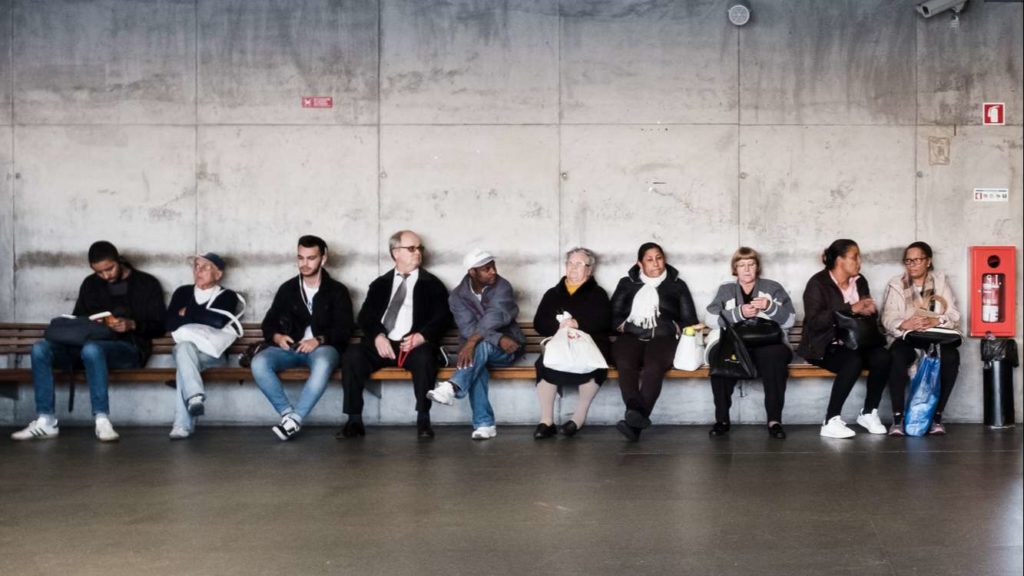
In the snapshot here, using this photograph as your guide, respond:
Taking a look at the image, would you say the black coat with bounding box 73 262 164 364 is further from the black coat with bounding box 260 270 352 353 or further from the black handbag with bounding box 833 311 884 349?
the black handbag with bounding box 833 311 884 349

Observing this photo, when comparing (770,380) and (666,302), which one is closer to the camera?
(770,380)

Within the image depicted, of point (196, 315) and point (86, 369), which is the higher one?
point (196, 315)

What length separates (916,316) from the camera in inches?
303

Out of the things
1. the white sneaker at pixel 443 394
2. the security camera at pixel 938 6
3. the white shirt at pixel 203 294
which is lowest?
the white sneaker at pixel 443 394

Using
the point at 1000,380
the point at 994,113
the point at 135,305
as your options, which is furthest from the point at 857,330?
the point at 135,305

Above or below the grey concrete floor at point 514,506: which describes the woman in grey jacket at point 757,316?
above

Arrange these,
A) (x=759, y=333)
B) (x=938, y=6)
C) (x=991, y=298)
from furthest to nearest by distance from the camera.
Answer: (x=991, y=298) → (x=938, y=6) → (x=759, y=333)

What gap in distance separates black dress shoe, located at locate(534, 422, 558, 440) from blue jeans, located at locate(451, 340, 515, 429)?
1.12 ft

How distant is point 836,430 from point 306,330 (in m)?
3.84

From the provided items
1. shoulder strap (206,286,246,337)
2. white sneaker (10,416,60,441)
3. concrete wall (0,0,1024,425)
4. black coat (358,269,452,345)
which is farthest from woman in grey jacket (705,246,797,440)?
white sneaker (10,416,60,441)

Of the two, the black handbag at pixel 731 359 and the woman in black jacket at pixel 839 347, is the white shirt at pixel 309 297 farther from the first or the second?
the woman in black jacket at pixel 839 347

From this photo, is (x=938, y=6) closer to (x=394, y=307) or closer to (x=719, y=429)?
(x=719, y=429)

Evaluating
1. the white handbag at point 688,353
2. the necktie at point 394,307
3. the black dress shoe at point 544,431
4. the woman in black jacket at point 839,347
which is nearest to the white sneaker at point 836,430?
the woman in black jacket at point 839,347

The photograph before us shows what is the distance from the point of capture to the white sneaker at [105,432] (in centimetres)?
732
